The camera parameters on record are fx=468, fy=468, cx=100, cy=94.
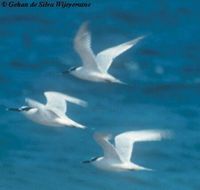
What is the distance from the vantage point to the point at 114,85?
53.3 ft

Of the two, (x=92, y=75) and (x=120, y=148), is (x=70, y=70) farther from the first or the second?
(x=120, y=148)

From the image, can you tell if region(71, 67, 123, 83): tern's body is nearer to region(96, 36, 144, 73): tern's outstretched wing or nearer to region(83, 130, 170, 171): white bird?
region(96, 36, 144, 73): tern's outstretched wing

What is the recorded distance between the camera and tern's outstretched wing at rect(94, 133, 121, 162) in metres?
13.8

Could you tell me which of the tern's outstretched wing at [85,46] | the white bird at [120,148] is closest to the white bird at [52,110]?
the white bird at [120,148]

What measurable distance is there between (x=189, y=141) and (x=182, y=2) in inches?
375

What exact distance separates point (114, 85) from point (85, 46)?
4.33 meters

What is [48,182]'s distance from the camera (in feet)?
98.0

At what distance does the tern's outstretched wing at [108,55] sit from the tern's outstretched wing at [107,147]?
203 cm

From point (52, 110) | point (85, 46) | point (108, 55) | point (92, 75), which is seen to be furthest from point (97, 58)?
point (52, 110)

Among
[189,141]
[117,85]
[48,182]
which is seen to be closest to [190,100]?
[117,85]

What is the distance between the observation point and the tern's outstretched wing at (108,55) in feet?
42.0

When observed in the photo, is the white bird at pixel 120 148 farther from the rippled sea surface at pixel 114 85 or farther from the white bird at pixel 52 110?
the rippled sea surface at pixel 114 85

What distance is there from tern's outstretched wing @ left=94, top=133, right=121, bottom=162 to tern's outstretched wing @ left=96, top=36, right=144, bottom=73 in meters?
2.03

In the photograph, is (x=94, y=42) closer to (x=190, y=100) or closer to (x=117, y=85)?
(x=117, y=85)
